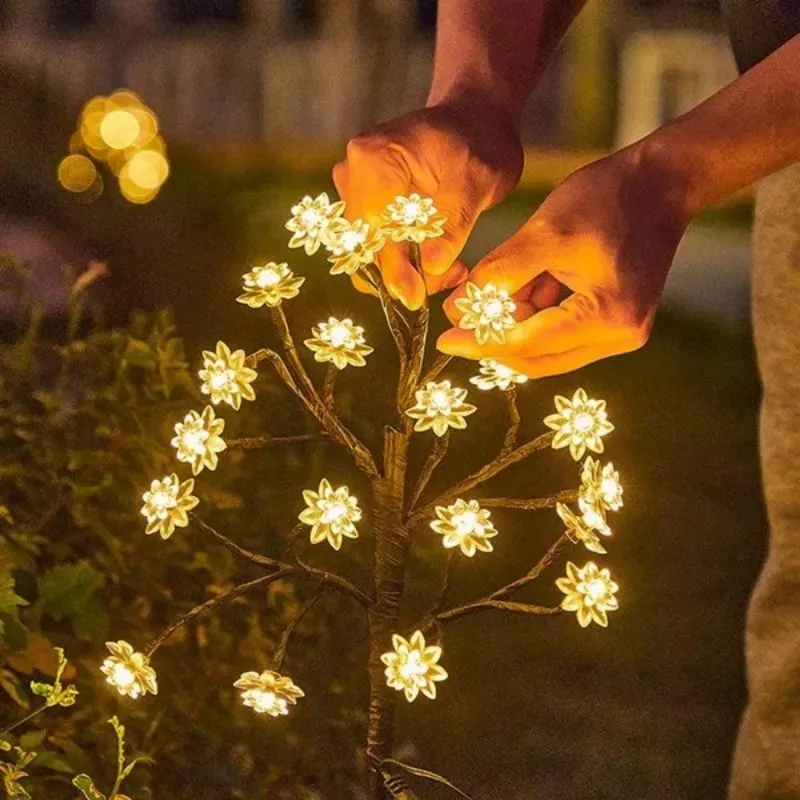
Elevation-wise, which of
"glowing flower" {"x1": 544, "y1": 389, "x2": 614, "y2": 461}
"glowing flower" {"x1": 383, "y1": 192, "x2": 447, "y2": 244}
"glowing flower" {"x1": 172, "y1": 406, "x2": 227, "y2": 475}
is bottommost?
"glowing flower" {"x1": 172, "y1": 406, "x2": 227, "y2": 475}

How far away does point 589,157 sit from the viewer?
9.18 meters

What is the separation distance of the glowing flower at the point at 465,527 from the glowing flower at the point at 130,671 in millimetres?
350

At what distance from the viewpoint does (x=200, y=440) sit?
1354 millimetres

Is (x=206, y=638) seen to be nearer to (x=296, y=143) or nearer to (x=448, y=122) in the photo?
(x=448, y=122)

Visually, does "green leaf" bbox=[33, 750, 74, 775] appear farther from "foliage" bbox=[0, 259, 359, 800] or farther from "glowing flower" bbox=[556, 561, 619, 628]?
"glowing flower" bbox=[556, 561, 619, 628]

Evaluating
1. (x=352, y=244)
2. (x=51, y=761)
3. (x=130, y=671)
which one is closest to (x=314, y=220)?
(x=352, y=244)

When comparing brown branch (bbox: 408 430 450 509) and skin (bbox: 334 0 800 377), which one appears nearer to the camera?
skin (bbox: 334 0 800 377)

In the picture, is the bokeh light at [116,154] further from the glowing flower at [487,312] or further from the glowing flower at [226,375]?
the glowing flower at [487,312]

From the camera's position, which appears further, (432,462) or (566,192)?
(432,462)

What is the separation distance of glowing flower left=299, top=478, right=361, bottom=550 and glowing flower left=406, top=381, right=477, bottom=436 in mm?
134

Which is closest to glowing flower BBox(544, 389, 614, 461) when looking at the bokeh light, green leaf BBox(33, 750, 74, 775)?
green leaf BBox(33, 750, 74, 775)

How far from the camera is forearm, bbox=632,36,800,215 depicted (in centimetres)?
136

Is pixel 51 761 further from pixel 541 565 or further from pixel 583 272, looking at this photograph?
pixel 583 272

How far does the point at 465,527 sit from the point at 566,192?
35 cm
